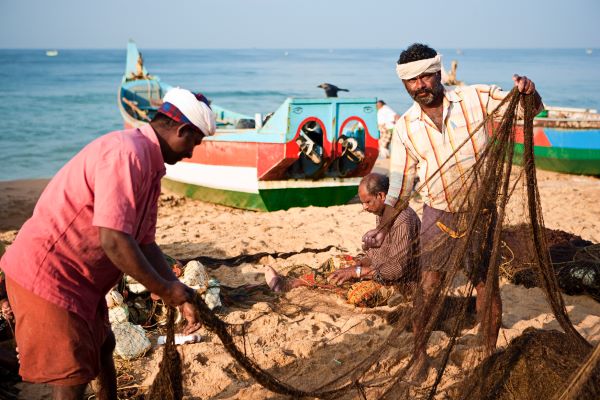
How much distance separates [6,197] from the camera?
11445 mm

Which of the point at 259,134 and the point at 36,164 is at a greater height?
the point at 259,134

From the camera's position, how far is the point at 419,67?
3469mm

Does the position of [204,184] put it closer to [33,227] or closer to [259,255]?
[259,255]

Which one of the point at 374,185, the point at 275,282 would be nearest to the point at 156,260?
the point at 374,185

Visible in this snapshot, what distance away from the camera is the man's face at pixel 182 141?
2545mm

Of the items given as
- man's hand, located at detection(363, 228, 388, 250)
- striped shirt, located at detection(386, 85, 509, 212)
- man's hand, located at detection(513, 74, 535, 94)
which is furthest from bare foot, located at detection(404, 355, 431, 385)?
man's hand, located at detection(513, 74, 535, 94)

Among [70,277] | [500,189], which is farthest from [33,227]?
[500,189]

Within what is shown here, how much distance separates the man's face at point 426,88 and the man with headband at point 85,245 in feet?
4.73

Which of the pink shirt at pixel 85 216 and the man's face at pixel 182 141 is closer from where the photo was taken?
the pink shirt at pixel 85 216

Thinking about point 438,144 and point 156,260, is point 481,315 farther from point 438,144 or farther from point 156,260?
point 156,260

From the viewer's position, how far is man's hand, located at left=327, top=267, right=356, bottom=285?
530 cm

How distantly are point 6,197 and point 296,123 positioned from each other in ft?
20.8

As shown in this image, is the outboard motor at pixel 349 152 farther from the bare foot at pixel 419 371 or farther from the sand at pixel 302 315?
the bare foot at pixel 419 371

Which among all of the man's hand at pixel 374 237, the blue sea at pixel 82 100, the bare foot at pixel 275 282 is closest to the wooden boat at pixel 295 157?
the bare foot at pixel 275 282
